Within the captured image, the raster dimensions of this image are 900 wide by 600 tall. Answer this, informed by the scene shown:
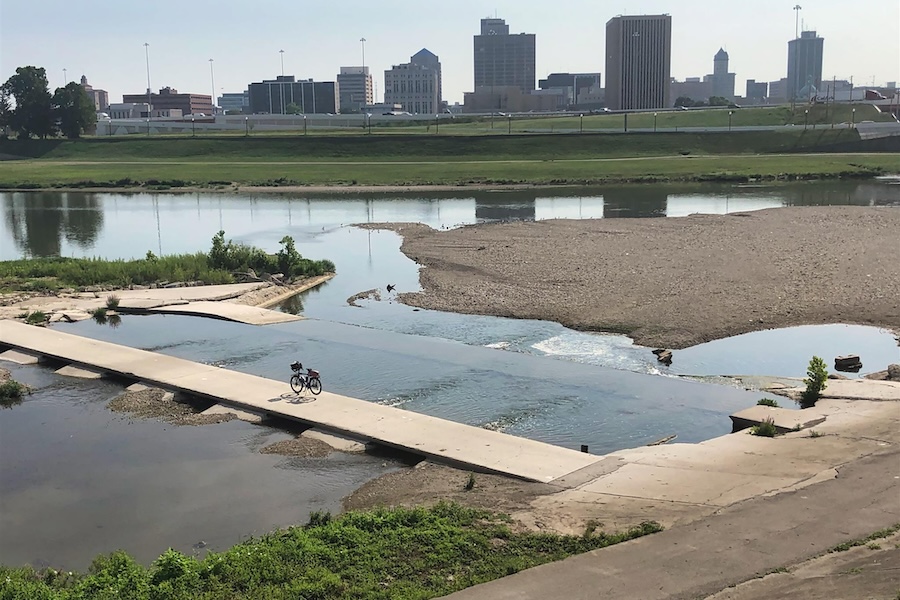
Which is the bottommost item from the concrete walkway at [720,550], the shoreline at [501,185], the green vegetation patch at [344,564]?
the green vegetation patch at [344,564]

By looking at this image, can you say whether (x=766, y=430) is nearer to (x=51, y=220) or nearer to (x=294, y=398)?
(x=294, y=398)

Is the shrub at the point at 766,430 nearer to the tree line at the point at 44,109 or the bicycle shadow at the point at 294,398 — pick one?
the bicycle shadow at the point at 294,398

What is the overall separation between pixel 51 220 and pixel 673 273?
53492 millimetres

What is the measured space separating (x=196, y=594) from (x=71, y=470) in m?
8.58

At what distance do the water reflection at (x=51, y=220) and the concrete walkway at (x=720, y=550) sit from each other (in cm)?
4855

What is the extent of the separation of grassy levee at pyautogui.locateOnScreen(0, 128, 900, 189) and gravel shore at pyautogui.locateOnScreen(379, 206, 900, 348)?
144ft

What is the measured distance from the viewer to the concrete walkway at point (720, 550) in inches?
472

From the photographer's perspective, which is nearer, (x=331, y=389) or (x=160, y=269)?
(x=331, y=389)

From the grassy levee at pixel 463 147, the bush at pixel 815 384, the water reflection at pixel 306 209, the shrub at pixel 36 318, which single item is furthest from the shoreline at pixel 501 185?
the bush at pixel 815 384

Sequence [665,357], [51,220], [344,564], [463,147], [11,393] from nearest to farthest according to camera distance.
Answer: [344,564] → [11,393] → [665,357] → [51,220] → [463,147]

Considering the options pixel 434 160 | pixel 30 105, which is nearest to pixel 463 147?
pixel 434 160

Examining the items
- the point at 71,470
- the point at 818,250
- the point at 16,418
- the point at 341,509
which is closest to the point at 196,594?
the point at 341,509

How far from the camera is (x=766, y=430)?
19.5 metres

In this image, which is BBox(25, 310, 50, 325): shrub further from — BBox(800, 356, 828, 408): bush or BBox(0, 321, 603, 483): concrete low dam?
BBox(800, 356, 828, 408): bush
